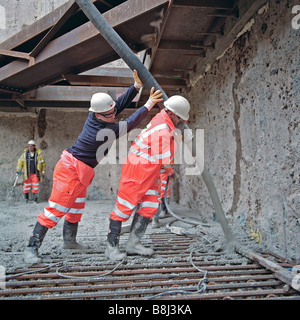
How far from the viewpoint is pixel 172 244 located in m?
2.98

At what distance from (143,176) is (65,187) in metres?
0.73

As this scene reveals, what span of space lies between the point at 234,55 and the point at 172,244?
2.46m

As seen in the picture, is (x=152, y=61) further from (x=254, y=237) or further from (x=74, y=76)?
(x=254, y=237)

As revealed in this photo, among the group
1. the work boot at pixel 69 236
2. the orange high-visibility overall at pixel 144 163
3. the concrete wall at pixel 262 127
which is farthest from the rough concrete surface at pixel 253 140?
the orange high-visibility overall at pixel 144 163

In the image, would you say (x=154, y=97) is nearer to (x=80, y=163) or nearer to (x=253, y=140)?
(x=80, y=163)

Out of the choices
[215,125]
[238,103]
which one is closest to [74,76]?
[215,125]

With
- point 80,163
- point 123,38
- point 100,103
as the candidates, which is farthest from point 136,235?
point 123,38

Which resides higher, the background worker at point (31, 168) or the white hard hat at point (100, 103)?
the white hard hat at point (100, 103)

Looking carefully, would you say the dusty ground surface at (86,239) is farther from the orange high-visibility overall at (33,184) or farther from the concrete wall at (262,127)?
the orange high-visibility overall at (33,184)

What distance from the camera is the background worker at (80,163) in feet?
7.97

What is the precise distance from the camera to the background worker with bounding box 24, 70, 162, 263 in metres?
2.43

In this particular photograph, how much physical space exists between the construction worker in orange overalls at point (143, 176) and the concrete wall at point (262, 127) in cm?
87
